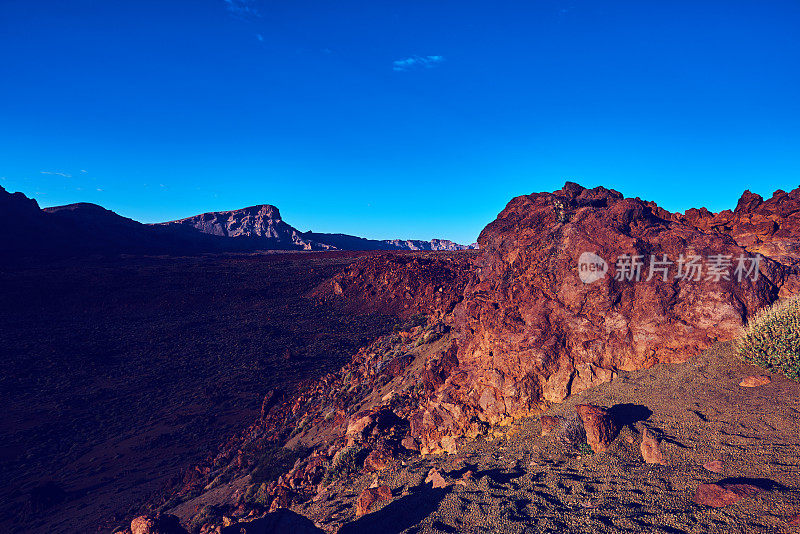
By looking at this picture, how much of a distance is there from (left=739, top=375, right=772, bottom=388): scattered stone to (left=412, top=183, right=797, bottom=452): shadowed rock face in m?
0.84

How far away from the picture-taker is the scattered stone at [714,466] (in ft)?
13.5

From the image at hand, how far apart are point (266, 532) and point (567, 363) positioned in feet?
17.2

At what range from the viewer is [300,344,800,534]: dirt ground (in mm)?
3703

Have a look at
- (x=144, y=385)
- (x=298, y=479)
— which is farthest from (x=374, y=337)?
(x=298, y=479)

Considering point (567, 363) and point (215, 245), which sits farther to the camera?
point (215, 245)

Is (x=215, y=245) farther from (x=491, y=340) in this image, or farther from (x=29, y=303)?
(x=491, y=340)

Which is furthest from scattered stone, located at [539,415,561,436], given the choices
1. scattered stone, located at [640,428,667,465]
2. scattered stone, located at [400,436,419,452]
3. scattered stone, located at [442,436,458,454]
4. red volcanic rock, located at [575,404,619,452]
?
scattered stone, located at [400,436,419,452]

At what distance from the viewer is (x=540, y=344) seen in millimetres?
6754

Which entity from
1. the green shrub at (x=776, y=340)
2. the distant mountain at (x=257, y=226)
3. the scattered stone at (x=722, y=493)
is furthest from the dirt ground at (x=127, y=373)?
the distant mountain at (x=257, y=226)

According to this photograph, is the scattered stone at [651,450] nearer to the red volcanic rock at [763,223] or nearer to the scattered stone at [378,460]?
the scattered stone at [378,460]

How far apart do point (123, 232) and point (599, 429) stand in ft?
318

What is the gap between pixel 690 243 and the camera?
282 inches

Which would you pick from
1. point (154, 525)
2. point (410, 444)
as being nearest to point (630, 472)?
point (410, 444)

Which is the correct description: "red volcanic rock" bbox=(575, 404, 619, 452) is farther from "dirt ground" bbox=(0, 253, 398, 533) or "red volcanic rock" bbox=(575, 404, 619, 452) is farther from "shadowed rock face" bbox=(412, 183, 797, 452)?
"dirt ground" bbox=(0, 253, 398, 533)
